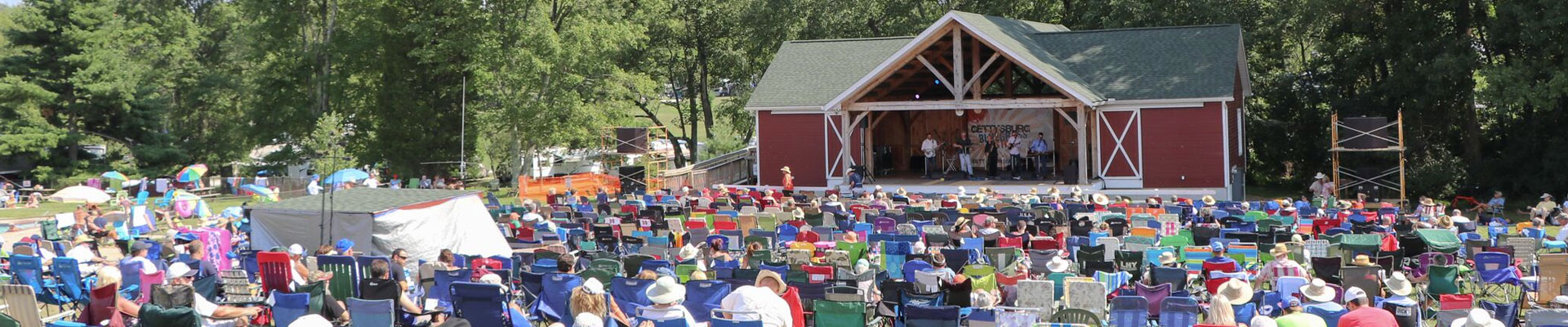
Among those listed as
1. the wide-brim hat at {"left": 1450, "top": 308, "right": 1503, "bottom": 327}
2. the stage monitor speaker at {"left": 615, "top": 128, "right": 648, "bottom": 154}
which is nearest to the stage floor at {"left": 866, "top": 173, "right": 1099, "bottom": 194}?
the stage monitor speaker at {"left": 615, "top": 128, "right": 648, "bottom": 154}

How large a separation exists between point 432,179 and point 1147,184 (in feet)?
77.2

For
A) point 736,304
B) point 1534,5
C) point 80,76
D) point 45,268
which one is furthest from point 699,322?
point 80,76

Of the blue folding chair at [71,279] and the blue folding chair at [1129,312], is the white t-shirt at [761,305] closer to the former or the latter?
the blue folding chair at [1129,312]

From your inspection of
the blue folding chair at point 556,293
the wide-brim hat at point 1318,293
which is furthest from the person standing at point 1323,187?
the blue folding chair at point 556,293

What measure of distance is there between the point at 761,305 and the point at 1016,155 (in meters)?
21.6

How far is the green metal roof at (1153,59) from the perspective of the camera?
29.0 m

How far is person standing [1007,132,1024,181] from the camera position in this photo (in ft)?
100

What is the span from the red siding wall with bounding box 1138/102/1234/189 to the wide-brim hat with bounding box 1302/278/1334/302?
18579mm

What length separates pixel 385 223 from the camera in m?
15.8

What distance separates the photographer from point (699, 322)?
11055 millimetres

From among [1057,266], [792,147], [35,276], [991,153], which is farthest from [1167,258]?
[991,153]

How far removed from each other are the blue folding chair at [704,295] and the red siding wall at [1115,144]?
19.7 m

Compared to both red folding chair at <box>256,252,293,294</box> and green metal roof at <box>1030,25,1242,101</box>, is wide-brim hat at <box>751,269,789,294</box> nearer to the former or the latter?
red folding chair at <box>256,252,293,294</box>

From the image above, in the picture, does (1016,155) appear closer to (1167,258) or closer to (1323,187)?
(1323,187)
